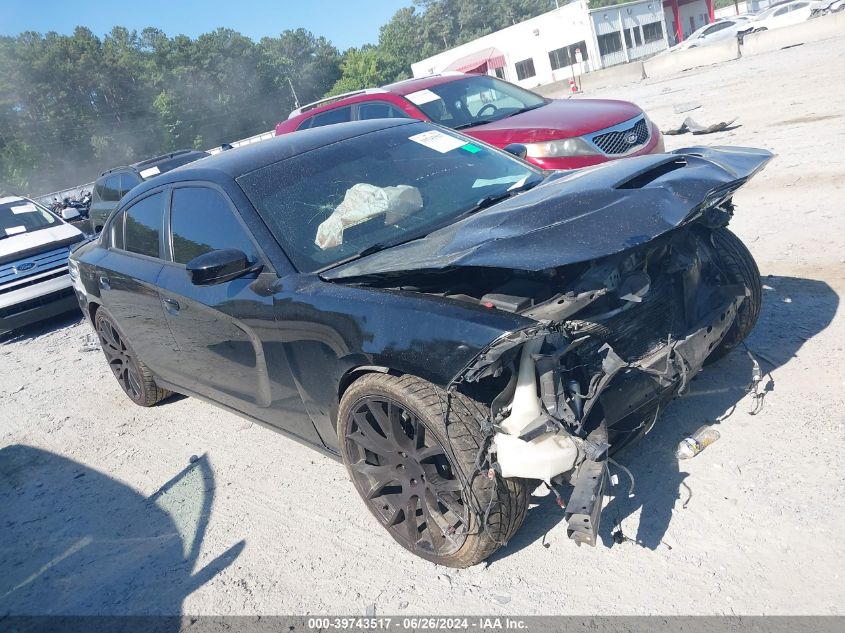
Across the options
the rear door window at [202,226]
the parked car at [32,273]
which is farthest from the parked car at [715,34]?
the rear door window at [202,226]

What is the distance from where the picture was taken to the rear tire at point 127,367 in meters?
5.34

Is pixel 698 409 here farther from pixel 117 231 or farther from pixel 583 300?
pixel 117 231

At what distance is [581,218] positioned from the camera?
280cm

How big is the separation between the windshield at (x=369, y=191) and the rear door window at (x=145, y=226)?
3.40 feet

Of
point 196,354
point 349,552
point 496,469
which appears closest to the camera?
point 496,469

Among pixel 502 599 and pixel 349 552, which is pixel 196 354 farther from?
pixel 502 599

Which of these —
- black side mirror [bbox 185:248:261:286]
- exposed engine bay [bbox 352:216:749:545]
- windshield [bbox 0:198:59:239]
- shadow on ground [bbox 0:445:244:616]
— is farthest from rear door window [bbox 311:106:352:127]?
exposed engine bay [bbox 352:216:749:545]

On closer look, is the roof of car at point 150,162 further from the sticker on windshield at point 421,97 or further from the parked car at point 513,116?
the sticker on windshield at point 421,97

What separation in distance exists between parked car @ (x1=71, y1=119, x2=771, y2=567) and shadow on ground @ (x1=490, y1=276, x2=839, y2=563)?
0.76ft

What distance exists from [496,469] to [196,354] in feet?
7.44

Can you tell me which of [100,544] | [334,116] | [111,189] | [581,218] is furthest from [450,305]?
[111,189]

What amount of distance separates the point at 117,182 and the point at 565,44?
4391 centimetres

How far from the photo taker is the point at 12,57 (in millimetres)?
62125

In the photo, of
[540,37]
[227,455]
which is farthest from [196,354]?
[540,37]
